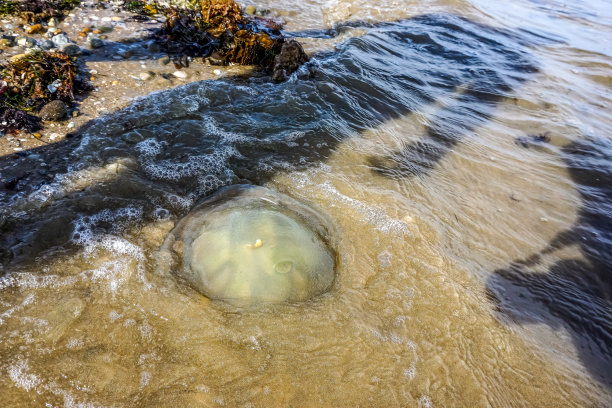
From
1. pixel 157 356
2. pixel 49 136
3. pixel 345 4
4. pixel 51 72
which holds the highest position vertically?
pixel 345 4

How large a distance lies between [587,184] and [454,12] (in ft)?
30.7

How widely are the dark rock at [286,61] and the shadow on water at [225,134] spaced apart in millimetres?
233

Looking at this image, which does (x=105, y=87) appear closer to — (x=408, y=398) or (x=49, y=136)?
(x=49, y=136)

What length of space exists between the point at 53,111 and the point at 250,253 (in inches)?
141

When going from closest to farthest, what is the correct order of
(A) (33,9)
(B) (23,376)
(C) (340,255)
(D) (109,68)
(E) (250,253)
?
(B) (23,376)
(E) (250,253)
(C) (340,255)
(D) (109,68)
(A) (33,9)

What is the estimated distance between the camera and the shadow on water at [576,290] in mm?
3078

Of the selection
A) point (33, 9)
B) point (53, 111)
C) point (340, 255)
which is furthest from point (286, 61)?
point (33, 9)

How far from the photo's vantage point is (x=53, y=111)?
4316 mm

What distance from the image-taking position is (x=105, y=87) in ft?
16.7

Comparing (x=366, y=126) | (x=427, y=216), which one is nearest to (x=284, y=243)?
(x=427, y=216)

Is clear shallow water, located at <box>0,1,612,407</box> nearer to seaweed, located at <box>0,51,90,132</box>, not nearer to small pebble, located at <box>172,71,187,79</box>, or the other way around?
small pebble, located at <box>172,71,187,79</box>

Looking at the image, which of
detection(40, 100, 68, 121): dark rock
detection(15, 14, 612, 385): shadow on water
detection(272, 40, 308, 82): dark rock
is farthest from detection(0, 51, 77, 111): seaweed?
detection(272, 40, 308, 82): dark rock

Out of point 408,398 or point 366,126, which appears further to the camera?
point 366,126

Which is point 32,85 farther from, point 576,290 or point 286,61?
point 576,290
